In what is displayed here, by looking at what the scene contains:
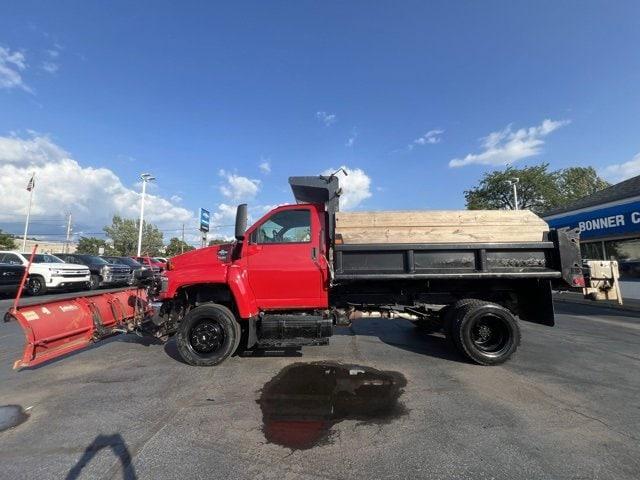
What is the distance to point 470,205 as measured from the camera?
41375 millimetres

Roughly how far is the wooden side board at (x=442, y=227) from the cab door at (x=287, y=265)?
1.81ft

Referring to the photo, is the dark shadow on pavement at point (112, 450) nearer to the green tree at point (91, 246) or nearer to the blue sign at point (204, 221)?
the blue sign at point (204, 221)

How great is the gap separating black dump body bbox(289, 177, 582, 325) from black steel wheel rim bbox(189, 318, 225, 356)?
1943mm

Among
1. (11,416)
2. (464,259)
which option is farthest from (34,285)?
(464,259)

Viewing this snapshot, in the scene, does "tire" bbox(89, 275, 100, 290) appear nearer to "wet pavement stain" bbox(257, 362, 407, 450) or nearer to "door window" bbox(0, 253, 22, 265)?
"door window" bbox(0, 253, 22, 265)

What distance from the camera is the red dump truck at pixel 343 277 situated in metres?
5.50

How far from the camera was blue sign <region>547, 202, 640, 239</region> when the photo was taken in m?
13.5

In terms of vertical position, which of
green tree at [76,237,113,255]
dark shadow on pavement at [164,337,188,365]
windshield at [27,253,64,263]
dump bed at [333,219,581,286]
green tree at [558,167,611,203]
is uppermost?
green tree at [558,167,611,203]

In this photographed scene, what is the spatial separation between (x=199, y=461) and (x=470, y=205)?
1688 inches

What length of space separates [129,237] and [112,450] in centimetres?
7220

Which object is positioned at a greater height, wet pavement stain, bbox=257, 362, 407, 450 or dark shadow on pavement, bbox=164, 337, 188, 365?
dark shadow on pavement, bbox=164, 337, 188, 365

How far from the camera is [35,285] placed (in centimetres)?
1442

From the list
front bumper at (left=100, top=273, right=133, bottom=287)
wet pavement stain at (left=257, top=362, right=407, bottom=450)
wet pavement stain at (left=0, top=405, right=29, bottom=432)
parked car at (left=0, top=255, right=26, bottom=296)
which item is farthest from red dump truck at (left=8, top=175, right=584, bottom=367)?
front bumper at (left=100, top=273, right=133, bottom=287)

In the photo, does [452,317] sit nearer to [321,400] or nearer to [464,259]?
[464,259]
